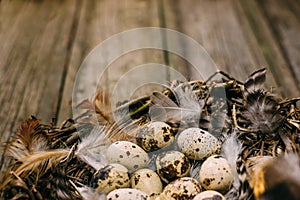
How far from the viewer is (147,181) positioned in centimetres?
106

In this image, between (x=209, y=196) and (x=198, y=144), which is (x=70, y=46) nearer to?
(x=198, y=144)

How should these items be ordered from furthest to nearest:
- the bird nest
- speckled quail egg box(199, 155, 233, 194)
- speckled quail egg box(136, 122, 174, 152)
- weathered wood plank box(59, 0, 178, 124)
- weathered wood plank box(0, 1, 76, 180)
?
weathered wood plank box(59, 0, 178, 124)
weathered wood plank box(0, 1, 76, 180)
speckled quail egg box(136, 122, 174, 152)
speckled quail egg box(199, 155, 233, 194)
the bird nest

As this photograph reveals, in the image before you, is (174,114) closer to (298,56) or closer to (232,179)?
(232,179)

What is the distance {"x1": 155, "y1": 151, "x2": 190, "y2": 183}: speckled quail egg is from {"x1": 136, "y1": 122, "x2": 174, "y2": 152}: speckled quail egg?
40 mm

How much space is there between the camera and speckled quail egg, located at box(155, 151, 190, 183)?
1.08 m

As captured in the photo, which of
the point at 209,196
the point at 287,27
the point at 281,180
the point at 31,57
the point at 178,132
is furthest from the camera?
the point at 287,27

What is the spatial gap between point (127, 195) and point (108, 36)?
1094 millimetres

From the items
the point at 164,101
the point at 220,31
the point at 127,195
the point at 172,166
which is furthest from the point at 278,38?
the point at 127,195

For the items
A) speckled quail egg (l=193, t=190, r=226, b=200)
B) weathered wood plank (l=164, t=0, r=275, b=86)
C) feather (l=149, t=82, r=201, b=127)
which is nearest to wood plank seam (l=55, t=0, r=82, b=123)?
weathered wood plank (l=164, t=0, r=275, b=86)

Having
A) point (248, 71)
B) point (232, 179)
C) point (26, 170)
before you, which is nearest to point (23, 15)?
point (248, 71)

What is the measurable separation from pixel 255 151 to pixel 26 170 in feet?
1.54

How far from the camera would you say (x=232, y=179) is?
1028 millimetres

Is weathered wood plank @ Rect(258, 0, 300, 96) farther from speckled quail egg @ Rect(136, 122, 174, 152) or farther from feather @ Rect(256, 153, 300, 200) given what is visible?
feather @ Rect(256, 153, 300, 200)

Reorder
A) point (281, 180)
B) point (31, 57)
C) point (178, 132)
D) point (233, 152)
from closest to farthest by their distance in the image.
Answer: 1. point (281, 180)
2. point (233, 152)
3. point (178, 132)
4. point (31, 57)
